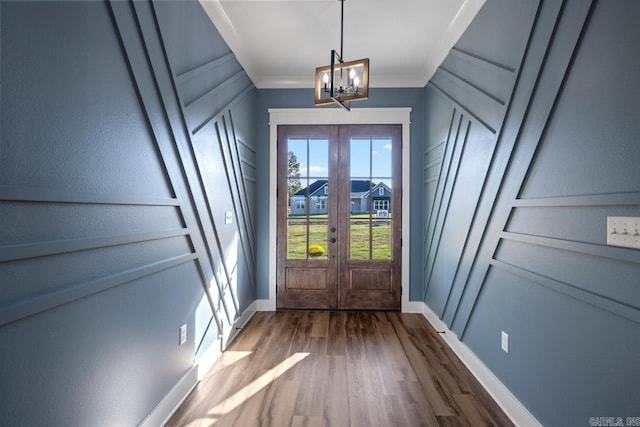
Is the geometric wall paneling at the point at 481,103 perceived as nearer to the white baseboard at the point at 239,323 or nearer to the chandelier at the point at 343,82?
the chandelier at the point at 343,82

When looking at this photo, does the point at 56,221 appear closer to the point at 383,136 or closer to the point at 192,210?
the point at 192,210

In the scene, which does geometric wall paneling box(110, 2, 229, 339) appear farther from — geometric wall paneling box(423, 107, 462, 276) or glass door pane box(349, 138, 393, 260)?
geometric wall paneling box(423, 107, 462, 276)

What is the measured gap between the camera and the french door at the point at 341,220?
3.89 metres

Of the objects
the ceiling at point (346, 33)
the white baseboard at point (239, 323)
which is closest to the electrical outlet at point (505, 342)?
the white baseboard at point (239, 323)

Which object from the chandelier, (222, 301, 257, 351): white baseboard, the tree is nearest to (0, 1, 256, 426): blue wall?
(222, 301, 257, 351): white baseboard

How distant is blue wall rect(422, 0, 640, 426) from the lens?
1183 millimetres

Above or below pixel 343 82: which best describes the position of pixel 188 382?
below

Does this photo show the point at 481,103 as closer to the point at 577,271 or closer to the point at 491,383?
the point at 577,271

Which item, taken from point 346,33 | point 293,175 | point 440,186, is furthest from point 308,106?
point 440,186

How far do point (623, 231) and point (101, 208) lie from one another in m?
2.04

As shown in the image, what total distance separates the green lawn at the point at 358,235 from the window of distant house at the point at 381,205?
0.15 meters

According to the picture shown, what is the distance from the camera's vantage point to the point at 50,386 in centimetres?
109

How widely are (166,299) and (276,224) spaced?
2131 millimetres

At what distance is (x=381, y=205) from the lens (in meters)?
3.90
